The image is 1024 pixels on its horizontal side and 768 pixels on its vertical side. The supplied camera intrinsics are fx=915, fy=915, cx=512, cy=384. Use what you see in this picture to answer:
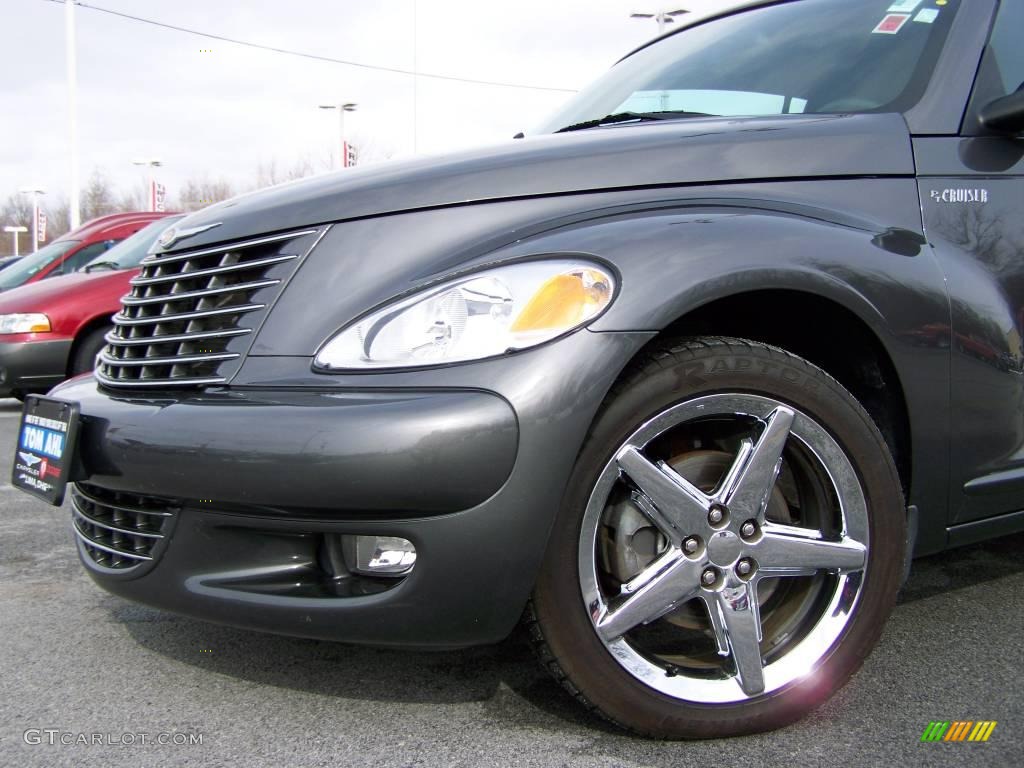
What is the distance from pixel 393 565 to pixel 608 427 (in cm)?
49

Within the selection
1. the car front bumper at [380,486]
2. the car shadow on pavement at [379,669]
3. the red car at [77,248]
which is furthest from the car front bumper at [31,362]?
the car front bumper at [380,486]

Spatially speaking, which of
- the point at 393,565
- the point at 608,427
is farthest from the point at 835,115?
the point at 393,565

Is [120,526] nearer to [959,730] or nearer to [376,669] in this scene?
[376,669]

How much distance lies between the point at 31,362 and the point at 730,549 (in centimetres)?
603

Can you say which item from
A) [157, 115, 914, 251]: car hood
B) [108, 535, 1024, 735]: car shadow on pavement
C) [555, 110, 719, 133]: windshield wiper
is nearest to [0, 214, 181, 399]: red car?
[108, 535, 1024, 735]: car shadow on pavement

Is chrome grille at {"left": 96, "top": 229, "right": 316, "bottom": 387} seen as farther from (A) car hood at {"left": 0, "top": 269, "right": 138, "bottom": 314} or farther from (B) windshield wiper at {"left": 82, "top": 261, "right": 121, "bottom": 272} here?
(B) windshield wiper at {"left": 82, "top": 261, "right": 121, "bottom": 272}

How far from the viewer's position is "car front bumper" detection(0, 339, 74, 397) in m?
6.45

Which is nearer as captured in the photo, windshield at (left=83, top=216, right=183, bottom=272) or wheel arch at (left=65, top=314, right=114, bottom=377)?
wheel arch at (left=65, top=314, right=114, bottom=377)

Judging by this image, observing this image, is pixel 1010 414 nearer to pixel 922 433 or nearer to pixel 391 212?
pixel 922 433

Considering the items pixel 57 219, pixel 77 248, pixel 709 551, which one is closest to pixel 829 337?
pixel 709 551

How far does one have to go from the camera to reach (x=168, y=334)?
81.0 inches

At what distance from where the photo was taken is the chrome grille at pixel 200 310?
6.19ft

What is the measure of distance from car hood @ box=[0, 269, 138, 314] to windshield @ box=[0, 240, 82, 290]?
143cm

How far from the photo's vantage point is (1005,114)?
2.20m
